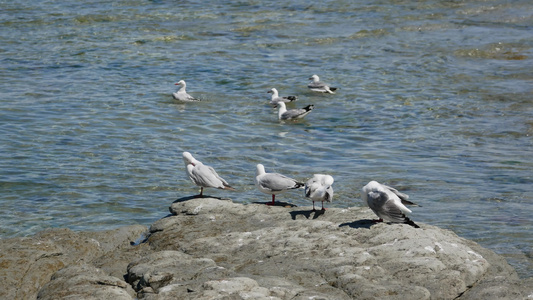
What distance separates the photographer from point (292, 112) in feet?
63.8

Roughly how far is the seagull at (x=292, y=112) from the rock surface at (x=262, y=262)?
9179 mm

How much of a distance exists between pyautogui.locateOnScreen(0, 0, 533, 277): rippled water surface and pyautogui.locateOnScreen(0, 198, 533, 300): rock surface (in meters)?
2.02

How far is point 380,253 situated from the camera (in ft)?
27.1

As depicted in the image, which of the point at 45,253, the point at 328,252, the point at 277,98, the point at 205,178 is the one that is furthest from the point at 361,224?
the point at 277,98

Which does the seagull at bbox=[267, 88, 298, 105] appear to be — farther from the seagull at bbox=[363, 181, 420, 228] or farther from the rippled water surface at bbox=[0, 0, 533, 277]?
the seagull at bbox=[363, 181, 420, 228]

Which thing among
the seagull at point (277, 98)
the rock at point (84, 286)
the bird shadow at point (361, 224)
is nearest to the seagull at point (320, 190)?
the bird shadow at point (361, 224)

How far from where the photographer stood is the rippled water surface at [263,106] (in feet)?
43.4

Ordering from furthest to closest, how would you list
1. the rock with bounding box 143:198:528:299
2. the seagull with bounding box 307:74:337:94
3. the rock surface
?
the seagull with bounding box 307:74:337:94
the rock with bounding box 143:198:528:299
the rock surface

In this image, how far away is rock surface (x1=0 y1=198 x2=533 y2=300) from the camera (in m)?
7.43

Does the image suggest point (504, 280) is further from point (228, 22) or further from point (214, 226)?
point (228, 22)

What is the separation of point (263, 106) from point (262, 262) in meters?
12.7

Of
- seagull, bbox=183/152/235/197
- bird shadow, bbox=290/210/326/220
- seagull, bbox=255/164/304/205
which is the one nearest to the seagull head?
seagull, bbox=183/152/235/197

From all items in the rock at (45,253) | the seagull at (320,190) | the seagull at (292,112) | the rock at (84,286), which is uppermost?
the seagull at (320,190)

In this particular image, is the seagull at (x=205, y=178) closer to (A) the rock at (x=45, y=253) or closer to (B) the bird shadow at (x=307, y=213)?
(A) the rock at (x=45, y=253)
